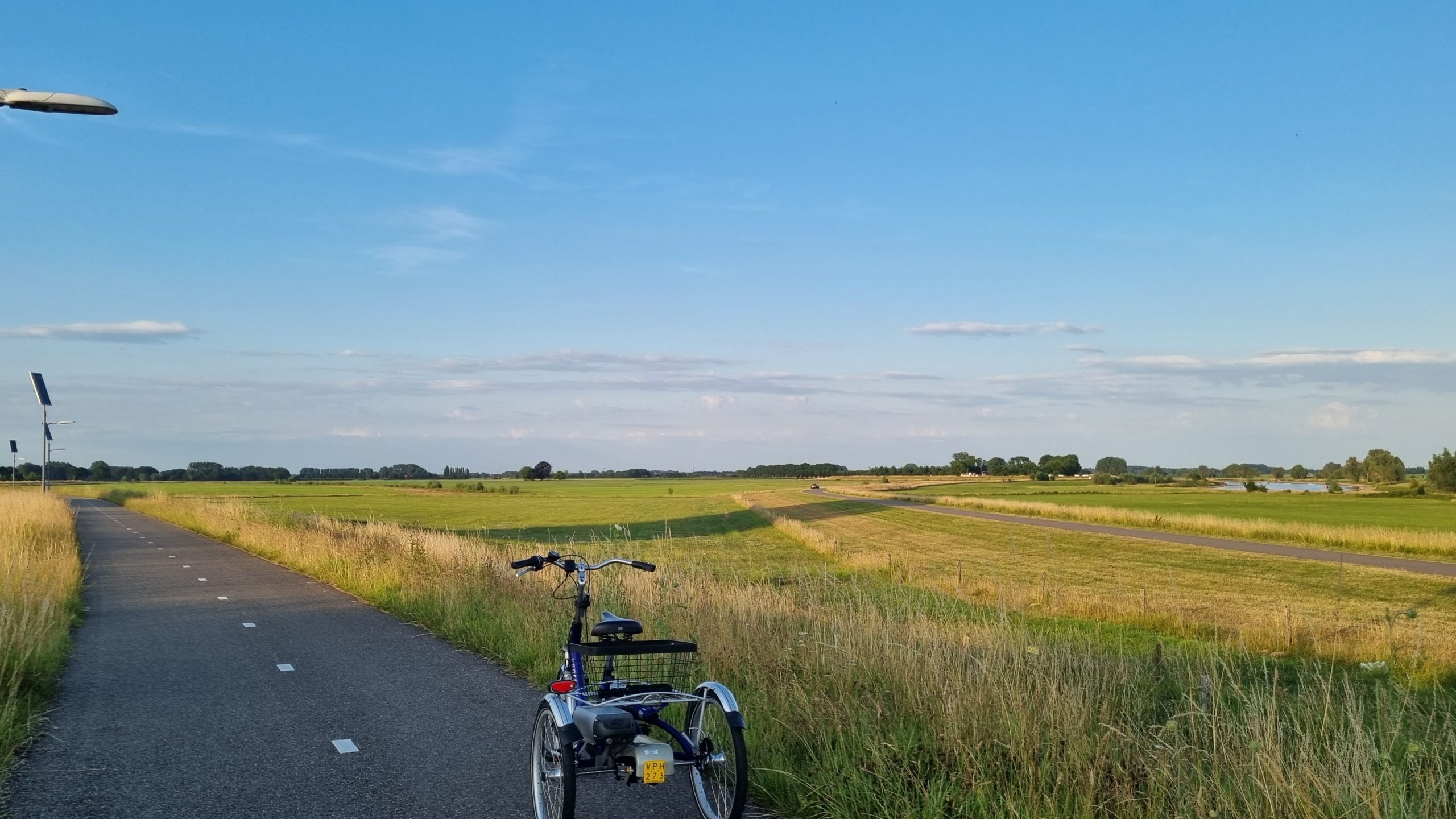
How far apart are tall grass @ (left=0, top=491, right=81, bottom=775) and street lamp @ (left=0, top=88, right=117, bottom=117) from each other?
186 inches

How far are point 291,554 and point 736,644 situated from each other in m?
16.3

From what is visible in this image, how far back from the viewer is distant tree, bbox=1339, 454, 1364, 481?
17050cm

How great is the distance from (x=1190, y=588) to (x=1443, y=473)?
108m

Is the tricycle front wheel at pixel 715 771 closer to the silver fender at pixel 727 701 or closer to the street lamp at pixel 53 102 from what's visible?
the silver fender at pixel 727 701

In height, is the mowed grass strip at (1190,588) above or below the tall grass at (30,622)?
below

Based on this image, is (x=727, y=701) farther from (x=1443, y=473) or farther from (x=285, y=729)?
(x=1443, y=473)

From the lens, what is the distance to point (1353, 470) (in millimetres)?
174000

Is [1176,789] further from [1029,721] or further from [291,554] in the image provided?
[291,554]

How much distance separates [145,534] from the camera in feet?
110

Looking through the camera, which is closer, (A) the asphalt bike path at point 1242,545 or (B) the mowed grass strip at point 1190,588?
(B) the mowed grass strip at point 1190,588

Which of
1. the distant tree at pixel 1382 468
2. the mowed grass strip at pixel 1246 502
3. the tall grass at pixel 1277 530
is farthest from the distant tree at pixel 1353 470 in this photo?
the tall grass at pixel 1277 530

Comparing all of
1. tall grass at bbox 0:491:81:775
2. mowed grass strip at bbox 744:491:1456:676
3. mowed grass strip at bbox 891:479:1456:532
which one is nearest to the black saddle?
tall grass at bbox 0:491:81:775

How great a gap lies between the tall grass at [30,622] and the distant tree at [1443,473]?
133 meters

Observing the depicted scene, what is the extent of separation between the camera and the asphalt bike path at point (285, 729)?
5926 millimetres
